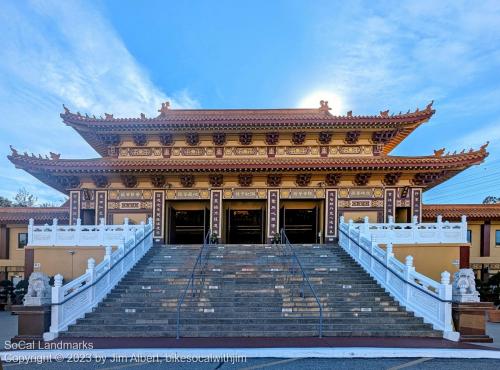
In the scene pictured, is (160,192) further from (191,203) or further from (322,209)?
(322,209)

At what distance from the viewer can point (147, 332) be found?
8945 millimetres

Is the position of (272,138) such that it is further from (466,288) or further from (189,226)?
(466,288)

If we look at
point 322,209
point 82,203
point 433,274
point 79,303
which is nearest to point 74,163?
point 82,203

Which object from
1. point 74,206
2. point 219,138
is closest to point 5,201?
point 74,206

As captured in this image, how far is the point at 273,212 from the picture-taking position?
1781cm

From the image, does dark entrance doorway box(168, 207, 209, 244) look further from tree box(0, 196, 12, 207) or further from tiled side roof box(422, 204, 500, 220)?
tree box(0, 196, 12, 207)

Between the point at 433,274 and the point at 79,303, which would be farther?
the point at 433,274

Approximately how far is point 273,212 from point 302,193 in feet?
5.61

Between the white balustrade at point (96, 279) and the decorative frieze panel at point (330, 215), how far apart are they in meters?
8.35

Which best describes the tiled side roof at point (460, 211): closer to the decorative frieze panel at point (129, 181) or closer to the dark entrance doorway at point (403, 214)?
the dark entrance doorway at point (403, 214)

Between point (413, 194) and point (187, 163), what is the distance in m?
11.0

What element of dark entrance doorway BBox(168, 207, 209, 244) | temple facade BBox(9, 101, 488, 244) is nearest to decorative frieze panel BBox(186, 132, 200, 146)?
temple facade BBox(9, 101, 488, 244)

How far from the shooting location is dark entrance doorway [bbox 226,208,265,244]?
2016 cm

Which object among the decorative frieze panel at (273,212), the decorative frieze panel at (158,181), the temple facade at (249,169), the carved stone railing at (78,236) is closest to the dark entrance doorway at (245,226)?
the temple facade at (249,169)
